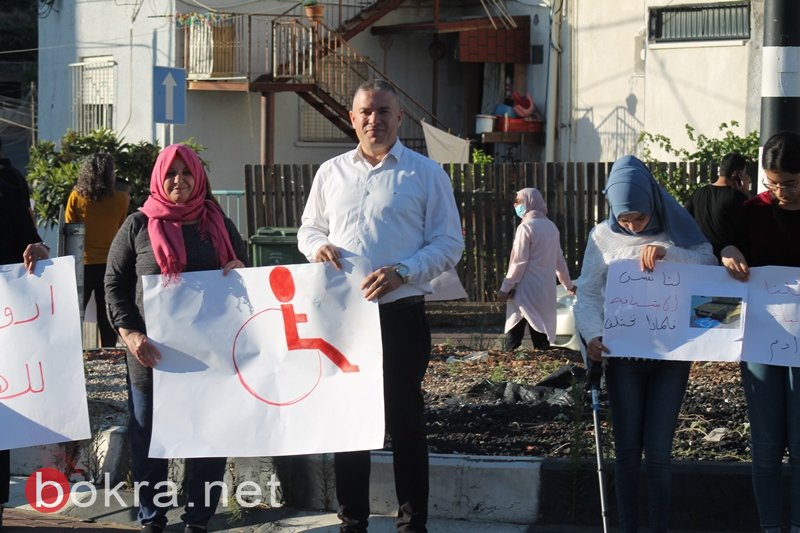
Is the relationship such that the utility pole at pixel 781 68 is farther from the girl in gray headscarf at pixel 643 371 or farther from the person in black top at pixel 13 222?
the person in black top at pixel 13 222

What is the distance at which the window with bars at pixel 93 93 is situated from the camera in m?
24.8

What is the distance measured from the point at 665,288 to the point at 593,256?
354mm

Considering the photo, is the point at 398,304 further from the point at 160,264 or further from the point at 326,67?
the point at 326,67

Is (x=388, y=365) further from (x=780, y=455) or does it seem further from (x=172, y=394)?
(x=780, y=455)

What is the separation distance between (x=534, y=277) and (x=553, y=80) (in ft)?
37.6

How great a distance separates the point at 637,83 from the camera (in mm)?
20797

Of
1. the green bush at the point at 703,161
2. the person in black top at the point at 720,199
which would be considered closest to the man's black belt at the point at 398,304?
the person in black top at the point at 720,199

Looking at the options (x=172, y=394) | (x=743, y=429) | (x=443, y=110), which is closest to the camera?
(x=172, y=394)

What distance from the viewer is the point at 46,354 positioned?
6.13 meters

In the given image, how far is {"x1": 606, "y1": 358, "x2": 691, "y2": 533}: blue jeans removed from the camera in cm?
545

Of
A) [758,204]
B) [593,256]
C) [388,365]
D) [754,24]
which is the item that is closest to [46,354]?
[388,365]

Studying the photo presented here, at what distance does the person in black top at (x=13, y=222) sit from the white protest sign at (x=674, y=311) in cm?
291

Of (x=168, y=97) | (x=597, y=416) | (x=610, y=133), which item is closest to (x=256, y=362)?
(x=597, y=416)

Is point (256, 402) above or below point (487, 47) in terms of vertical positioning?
below
